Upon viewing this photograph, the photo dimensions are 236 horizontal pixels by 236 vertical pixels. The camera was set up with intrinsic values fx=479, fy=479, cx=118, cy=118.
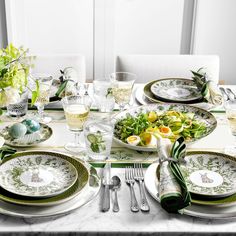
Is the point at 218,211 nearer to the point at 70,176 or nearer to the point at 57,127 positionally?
the point at 70,176

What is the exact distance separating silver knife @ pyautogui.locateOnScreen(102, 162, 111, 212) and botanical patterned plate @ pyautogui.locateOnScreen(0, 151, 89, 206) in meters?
0.06

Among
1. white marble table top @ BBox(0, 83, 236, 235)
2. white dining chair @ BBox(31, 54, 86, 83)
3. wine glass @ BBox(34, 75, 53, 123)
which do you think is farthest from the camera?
white dining chair @ BBox(31, 54, 86, 83)

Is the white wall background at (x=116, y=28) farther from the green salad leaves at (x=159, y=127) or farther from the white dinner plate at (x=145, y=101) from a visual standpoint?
the green salad leaves at (x=159, y=127)

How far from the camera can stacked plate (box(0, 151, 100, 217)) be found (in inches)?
45.3

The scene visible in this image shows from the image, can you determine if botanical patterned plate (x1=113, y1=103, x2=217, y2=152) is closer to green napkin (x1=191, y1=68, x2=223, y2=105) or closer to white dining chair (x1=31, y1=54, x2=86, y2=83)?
green napkin (x1=191, y1=68, x2=223, y2=105)

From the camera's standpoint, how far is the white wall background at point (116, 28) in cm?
333

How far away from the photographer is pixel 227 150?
151 cm

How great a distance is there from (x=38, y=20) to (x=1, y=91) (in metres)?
2.14

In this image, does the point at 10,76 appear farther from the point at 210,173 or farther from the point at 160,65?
the point at 160,65

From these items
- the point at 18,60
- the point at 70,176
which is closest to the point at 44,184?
the point at 70,176

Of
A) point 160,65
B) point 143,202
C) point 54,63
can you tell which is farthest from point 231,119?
point 54,63

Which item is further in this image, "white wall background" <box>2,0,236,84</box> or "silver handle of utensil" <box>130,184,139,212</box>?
"white wall background" <box>2,0,236,84</box>

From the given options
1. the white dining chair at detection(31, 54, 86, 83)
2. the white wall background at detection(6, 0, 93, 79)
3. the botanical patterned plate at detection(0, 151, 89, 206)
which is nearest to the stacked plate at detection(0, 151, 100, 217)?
the botanical patterned plate at detection(0, 151, 89, 206)

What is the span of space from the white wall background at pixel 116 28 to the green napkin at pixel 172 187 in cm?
224
